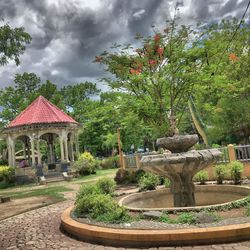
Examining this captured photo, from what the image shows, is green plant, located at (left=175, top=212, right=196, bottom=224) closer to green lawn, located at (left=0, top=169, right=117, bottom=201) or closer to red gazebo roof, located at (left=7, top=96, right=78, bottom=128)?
green lawn, located at (left=0, top=169, right=117, bottom=201)

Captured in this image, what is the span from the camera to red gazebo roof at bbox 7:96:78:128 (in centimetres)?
2678

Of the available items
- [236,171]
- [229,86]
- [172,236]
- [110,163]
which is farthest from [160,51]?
[110,163]

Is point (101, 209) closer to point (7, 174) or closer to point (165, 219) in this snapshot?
point (165, 219)

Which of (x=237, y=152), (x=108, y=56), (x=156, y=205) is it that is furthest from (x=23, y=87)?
(x=156, y=205)

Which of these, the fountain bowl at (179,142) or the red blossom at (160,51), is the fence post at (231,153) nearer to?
the red blossom at (160,51)

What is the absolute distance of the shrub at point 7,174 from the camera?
25.3 meters

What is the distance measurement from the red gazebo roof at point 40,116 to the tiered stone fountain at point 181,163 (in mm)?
20382

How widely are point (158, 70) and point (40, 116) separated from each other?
14631 mm

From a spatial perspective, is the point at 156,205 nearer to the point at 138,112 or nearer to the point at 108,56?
the point at 138,112

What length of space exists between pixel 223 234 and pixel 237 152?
1029 centimetres

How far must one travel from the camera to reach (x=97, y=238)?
580 centimetres

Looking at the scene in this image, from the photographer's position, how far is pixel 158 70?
631 inches

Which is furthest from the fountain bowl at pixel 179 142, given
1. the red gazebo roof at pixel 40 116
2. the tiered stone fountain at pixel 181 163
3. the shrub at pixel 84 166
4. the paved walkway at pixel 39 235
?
the red gazebo roof at pixel 40 116

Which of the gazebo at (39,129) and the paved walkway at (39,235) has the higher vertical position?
the gazebo at (39,129)
